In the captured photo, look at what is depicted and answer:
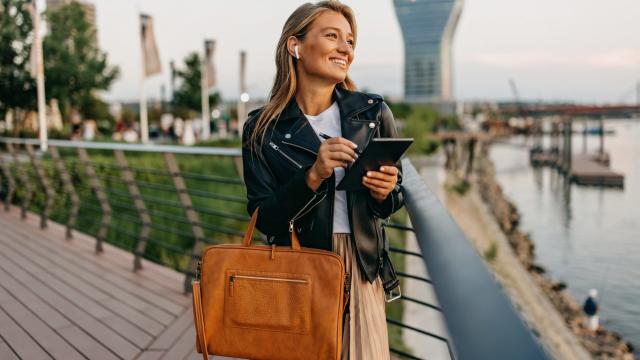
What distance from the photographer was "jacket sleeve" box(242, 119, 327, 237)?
5.45 feet

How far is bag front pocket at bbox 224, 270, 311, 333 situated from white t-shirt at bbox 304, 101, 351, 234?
0.24 meters

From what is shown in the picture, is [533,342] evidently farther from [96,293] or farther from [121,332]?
[96,293]

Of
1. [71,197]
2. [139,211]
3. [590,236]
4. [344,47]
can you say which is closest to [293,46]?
[344,47]

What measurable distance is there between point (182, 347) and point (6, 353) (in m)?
0.88

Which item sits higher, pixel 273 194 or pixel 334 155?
pixel 334 155

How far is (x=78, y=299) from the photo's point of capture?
14.5 feet

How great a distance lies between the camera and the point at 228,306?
67.2 inches

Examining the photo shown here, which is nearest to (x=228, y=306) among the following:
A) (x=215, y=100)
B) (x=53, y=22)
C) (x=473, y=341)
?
(x=473, y=341)

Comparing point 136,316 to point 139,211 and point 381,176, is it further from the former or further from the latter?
point 381,176

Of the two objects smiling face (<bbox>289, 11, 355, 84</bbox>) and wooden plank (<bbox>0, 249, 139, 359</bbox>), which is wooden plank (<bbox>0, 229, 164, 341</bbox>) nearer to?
wooden plank (<bbox>0, 249, 139, 359</bbox>)

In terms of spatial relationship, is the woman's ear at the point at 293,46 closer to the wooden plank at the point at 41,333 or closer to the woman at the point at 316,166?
the woman at the point at 316,166

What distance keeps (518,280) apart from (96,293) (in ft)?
82.4

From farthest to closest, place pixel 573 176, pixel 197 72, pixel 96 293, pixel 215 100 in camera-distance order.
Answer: pixel 573 176, pixel 215 100, pixel 197 72, pixel 96 293

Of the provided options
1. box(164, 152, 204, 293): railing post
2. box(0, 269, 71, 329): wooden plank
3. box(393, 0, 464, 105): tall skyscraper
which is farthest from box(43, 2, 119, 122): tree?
box(393, 0, 464, 105): tall skyscraper
